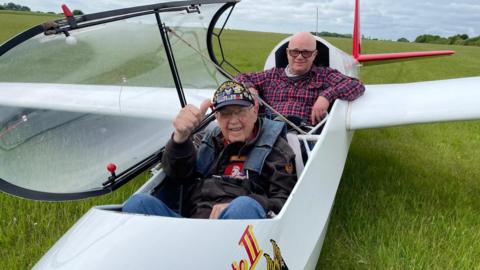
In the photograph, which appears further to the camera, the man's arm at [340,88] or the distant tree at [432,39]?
the distant tree at [432,39]

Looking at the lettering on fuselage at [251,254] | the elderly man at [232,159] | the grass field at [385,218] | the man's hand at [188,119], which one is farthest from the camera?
the grass field at [385,218]

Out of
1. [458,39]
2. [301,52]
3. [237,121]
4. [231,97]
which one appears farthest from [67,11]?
[458,39]

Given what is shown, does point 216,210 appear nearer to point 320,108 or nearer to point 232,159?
point 232,159

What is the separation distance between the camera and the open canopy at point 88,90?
262cm

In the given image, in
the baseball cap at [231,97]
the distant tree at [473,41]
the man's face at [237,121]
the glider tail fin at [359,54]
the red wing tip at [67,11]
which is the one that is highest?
the red wing tip at [67,11]

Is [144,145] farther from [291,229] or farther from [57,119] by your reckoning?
[291,229]

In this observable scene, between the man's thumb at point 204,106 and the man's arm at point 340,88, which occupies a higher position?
the man's thumb at point 204,106

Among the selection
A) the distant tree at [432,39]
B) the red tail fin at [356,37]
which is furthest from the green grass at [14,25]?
the distant tree at [432,39]

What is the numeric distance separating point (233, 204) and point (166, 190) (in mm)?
859

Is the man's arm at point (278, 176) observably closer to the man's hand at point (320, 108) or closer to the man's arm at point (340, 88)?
the man's hand at point (320, 108)

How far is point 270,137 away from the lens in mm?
2807

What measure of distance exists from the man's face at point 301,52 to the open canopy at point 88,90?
113cm

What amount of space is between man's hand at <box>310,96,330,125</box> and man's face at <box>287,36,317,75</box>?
20.6 inches

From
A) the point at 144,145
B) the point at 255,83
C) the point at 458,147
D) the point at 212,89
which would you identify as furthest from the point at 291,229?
the point at 458,147
